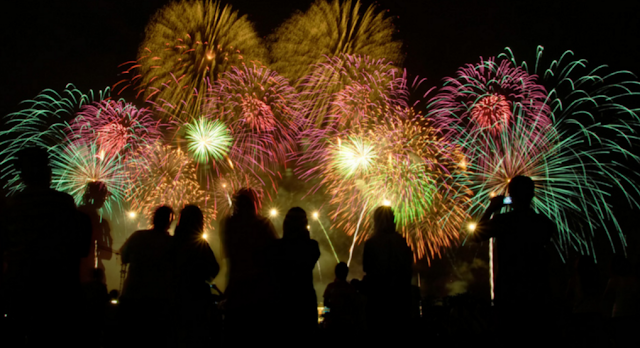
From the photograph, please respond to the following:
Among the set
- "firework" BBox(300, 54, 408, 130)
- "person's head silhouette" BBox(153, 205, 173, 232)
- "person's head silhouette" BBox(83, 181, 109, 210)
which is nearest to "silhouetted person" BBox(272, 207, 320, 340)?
A: "person's head silhouette" BBox(153, 205, 173, 232)

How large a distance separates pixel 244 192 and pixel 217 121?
15005 mm

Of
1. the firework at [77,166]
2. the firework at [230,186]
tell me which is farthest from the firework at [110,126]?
the firework at [230,186]

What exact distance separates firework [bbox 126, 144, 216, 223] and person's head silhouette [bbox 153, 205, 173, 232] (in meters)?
17.6

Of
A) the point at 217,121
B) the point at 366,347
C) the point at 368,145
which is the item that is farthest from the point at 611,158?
the point at 366,347

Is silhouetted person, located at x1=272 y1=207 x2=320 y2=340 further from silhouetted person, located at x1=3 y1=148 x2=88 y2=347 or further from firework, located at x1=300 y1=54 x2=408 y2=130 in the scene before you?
firework, located at x1=300 y1=54 x2=408 y2=130

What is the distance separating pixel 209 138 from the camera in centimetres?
1984

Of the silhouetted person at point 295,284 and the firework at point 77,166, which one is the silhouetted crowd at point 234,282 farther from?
the firework at point 77,166

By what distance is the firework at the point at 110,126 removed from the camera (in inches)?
693

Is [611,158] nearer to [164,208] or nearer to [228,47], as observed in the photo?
[228,47]

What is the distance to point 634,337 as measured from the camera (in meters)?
5.05

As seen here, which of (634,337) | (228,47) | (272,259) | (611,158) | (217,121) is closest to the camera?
(272,259)

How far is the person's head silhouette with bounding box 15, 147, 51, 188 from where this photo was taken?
3506 mm

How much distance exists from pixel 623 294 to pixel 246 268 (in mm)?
4798

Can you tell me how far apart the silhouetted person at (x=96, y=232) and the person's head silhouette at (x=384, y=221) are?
3107 millimetres
